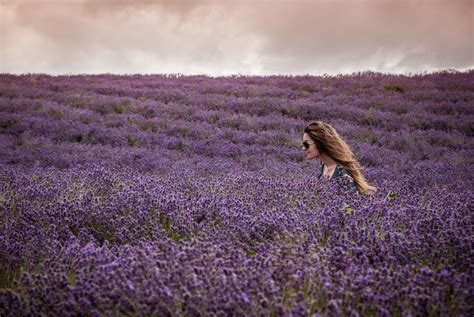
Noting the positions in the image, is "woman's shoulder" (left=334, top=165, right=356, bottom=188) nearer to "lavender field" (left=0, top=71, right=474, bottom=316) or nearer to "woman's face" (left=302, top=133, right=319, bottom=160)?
"lavender field" (left=0, top=71, right=474, bottom=316)

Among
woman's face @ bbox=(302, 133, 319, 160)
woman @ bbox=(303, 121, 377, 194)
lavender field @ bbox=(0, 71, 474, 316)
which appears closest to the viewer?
lavender field @ bbox=(0, 71, 474, 316)

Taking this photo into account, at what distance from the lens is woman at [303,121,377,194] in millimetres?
4594

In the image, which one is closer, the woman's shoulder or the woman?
the woman's shoulder

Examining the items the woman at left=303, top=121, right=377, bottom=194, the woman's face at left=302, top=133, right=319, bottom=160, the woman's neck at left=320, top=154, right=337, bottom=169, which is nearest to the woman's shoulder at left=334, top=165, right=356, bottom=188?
the woman at left=303, top=121, right=377, bottom=194

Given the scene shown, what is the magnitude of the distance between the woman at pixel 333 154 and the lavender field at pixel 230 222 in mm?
202

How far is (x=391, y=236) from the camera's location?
289 centimetres

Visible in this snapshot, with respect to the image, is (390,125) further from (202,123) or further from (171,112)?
(171,112)

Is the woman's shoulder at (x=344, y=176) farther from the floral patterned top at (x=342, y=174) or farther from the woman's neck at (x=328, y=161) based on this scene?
the woman's neck at (x=328, y=161)

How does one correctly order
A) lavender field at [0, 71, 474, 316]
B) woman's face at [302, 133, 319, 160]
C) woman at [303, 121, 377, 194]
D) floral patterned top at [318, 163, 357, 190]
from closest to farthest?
lavender field at [0, 71, 474, 316], floral patterned top at [318, 163, 357, 190], woman at [303, 121, 377, 194], woman's face at [302, 133, 319, 160]

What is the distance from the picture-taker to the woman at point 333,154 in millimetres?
4594

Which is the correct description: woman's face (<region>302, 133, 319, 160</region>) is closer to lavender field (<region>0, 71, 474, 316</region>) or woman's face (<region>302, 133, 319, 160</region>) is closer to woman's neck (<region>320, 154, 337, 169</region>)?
woman's neck (<region>320, 154, 337, 169</region>)

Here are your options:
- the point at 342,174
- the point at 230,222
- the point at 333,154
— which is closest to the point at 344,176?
the point at 342,174

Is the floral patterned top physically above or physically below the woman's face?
below

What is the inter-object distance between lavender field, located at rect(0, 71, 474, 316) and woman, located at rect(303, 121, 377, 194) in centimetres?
20
